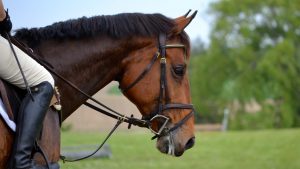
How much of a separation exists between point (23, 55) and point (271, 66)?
173ft

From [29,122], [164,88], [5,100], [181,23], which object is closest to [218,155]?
[181,23]

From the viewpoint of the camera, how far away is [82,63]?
5562 millimetres

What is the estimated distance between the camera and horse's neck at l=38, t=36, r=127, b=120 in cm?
546

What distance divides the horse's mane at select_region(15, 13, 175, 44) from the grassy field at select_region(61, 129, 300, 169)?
27.4 ft

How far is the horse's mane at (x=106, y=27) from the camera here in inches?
213

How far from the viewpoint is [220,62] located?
2368 inches

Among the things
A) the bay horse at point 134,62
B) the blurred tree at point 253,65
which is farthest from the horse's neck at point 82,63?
the blurred tree at point 253,65

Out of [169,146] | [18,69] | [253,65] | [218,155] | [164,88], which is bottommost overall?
[253,65]

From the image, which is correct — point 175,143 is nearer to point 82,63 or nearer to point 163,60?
point 163,60

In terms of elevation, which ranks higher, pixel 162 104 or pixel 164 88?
pixel 164 88

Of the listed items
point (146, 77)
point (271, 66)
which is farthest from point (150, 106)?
point (271, 66)

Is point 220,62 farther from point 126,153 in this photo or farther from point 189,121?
point 189,121

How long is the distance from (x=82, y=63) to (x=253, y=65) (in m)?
54.5

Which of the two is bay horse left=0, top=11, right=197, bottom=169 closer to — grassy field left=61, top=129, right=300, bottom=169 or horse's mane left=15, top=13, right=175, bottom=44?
horse's mane left=15, top=13, right=175, bottom=44
